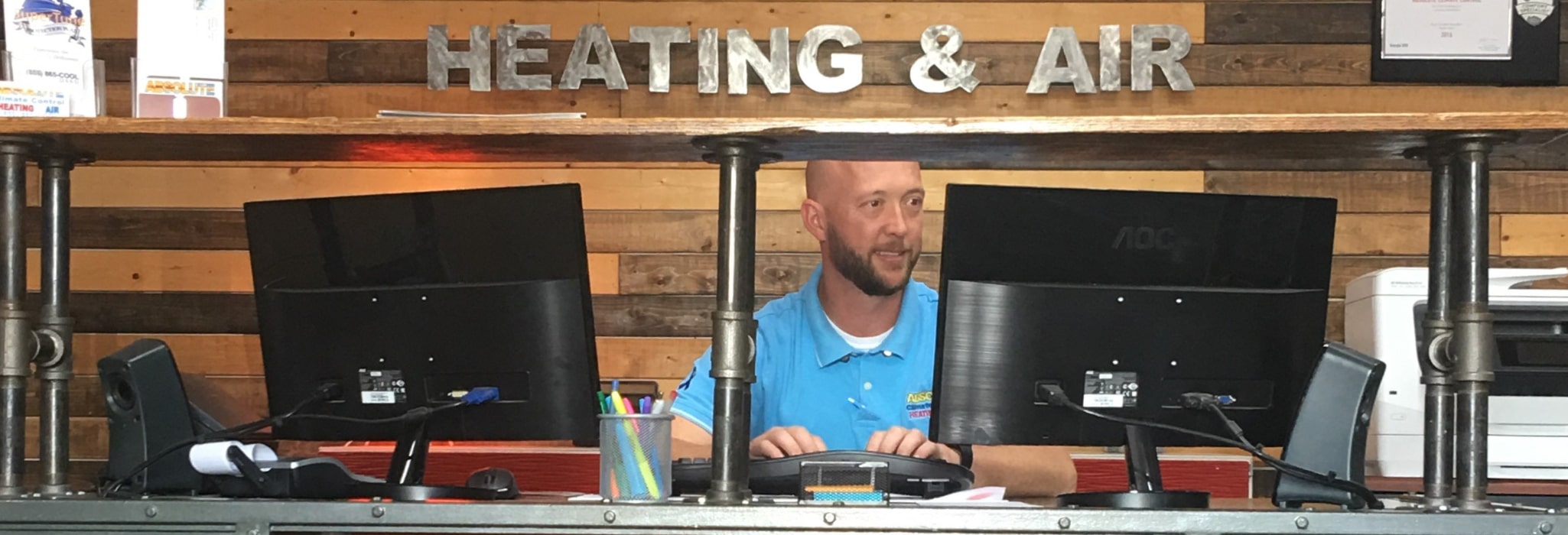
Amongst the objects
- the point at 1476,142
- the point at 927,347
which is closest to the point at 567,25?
the point at 927,347

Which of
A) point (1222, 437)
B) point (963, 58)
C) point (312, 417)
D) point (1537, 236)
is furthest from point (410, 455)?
point (1537, 236)

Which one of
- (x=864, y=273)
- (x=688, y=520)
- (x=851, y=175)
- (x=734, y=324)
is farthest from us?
(x=851, y=175)

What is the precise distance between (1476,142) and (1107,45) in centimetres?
232

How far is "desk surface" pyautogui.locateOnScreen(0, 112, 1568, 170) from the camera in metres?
1.67

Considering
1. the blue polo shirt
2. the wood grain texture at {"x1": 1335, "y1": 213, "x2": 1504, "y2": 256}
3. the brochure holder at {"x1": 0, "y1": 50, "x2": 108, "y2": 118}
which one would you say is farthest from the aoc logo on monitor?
the wood grain texture at {"x1": 1335, "y1": 213, "x2": 1504, "y2": 256}

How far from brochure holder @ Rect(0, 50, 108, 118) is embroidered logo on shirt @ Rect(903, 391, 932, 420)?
151 centimetres

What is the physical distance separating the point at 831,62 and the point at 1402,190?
1540 millimetres

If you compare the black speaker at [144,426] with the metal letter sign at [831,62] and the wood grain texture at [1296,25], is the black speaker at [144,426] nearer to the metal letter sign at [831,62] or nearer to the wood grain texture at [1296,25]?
the metal letter sign at [831,62]

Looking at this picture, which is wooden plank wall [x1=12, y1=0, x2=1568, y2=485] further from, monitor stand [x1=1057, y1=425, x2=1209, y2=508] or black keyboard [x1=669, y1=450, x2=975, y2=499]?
monitor stand [x1=1057, y1=425, x2=1209, y2=508]

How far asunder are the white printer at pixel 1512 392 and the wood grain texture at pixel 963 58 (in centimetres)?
81

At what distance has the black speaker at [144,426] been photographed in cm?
190

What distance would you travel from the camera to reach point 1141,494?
67.6 inches

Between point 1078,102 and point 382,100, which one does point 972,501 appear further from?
point 382,100

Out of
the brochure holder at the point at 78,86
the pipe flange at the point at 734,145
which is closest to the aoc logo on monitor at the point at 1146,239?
the pipe flange at the point at 734,145
